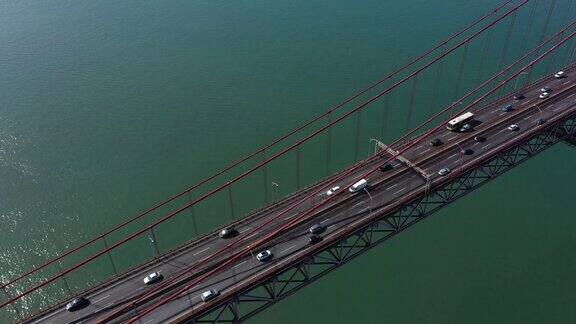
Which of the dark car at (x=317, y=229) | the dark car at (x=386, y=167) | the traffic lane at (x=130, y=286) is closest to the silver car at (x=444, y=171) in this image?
the dark car at (x=386, y=167)

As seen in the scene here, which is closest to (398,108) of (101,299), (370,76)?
(370,76)

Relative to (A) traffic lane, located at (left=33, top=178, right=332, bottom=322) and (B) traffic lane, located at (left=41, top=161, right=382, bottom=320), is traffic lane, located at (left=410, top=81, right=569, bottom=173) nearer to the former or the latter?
(B) traffic lane, located at (left=41, top=161, right=382, bottom=320)

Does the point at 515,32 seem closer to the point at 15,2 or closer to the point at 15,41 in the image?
the point at 15,41

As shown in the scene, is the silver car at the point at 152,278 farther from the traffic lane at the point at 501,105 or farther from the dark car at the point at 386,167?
the traffic lane at the point at 501,105

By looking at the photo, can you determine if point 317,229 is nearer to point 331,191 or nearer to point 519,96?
point 331,191

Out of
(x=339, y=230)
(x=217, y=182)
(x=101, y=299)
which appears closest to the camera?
(x=101, y=299)

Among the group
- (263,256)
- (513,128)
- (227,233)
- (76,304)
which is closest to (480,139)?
(513,128)
